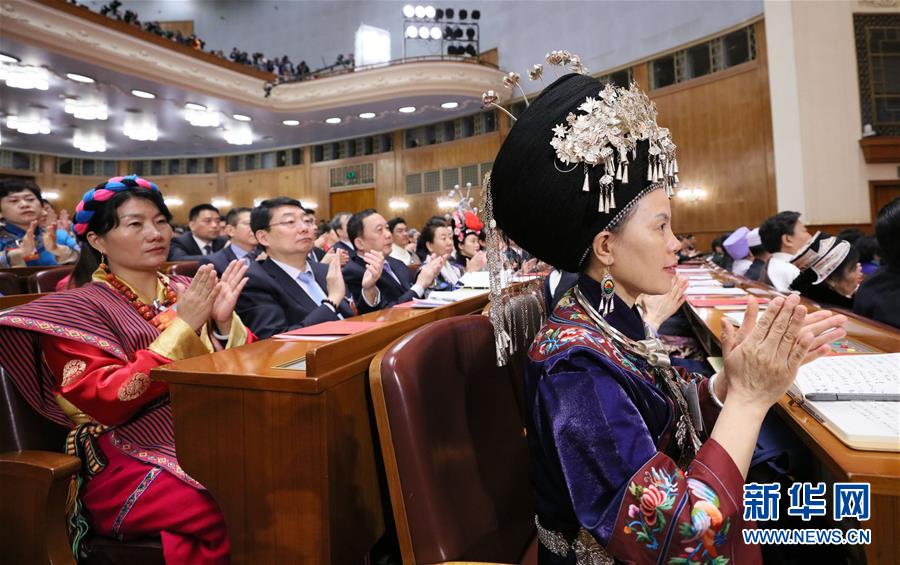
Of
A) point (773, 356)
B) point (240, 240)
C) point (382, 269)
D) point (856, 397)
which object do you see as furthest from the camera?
point (240, 240)

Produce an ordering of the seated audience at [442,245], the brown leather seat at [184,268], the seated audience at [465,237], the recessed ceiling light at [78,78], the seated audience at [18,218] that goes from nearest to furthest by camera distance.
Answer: the seated audience at [18,218]
the brown leather seat at [184,268]
the seated audience at [442,245]
the seated audience at [465,237]
the recessed ceiling light at [78,78]

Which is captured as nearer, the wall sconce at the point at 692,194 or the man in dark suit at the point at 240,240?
the man in dark suit at the point at 240,240

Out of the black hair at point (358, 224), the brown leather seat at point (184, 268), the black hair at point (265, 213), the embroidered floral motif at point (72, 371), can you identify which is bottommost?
the embroidered floral motif at point (72, 371)

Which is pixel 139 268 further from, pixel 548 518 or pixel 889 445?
pixel 889 445

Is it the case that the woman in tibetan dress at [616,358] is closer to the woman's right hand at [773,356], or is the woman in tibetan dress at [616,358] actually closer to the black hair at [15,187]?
the woman's right hand at [773,356]

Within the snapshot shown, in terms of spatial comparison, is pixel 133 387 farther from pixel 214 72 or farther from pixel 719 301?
pixel 214 72

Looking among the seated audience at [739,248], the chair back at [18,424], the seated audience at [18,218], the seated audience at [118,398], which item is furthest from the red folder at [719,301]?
the seated audience at [18,218]

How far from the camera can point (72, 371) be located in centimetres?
128

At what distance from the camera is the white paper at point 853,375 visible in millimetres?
999

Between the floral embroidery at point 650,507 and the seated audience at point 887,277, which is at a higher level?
the seated audience at point 887,277

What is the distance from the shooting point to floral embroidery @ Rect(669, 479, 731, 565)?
2.33 feet

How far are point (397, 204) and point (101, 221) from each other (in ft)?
42.9

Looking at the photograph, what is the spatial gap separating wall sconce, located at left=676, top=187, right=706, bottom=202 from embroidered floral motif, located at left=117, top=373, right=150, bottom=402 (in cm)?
1082

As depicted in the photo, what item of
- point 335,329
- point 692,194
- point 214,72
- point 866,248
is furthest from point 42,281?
point 692,194
